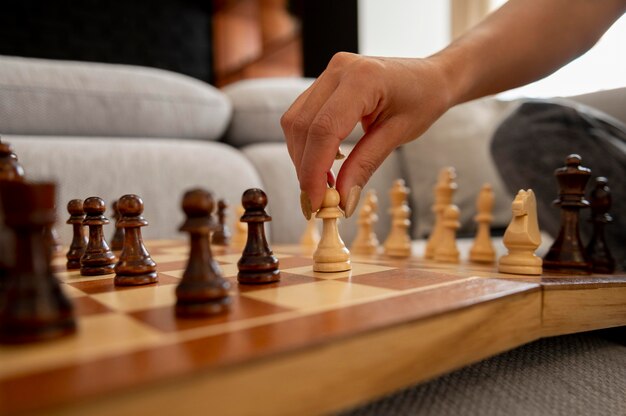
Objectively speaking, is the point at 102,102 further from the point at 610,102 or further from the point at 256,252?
the point at 610,102

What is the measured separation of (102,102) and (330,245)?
1512mm

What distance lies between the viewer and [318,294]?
642 millimetres

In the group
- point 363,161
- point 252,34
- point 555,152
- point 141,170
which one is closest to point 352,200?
point 363,161

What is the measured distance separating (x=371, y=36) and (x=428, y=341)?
10.6ft

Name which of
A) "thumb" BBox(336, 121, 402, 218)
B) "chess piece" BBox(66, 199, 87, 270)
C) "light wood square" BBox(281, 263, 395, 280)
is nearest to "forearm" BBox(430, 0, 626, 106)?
"thumb" BBox(336, 121, 402, 218)

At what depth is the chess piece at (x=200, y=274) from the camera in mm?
543

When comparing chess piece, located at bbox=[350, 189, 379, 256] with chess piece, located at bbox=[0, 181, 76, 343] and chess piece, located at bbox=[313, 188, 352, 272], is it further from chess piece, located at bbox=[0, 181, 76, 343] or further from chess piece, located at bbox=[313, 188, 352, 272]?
chess piece, located at bbox=[0, 181, 76, 343]

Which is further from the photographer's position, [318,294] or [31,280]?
[318,294]

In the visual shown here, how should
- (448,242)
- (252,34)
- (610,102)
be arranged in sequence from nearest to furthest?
(448,242)
(610,102)
(252,34)

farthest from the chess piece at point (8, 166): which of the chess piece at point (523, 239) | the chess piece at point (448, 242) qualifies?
the chess piece at point (448, 242)

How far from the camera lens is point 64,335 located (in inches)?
18.4

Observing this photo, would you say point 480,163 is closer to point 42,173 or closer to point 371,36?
point 371,36

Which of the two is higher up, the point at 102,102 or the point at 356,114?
the point at 102,102

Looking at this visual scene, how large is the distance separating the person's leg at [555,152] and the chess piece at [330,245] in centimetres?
58
